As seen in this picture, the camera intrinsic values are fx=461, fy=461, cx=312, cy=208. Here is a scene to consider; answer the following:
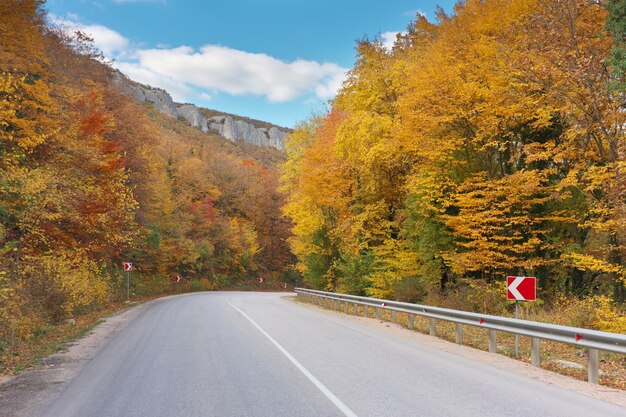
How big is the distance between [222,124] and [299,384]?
170 metres

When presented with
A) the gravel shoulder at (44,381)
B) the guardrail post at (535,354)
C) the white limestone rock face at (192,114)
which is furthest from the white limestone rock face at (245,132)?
the guardrail post at (535,354)

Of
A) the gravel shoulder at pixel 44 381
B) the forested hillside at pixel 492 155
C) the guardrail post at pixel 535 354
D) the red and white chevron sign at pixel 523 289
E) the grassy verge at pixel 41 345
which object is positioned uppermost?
the forested hillside at pixel 492 155

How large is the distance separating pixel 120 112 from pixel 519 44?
22.5 metres

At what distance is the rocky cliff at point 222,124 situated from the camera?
152m

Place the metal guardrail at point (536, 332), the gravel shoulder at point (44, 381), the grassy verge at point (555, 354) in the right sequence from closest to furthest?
the gravel shoulder at point (44, 381) → the metal guardrail at point (536, 332) → the grassy verge at point (555, 354)

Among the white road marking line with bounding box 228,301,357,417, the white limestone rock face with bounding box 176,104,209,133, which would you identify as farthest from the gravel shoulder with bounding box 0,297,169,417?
the white limestone rock face with bounding box 176,104,209,133

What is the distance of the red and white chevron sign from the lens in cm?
998

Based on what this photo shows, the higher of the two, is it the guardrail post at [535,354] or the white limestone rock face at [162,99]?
the white limestone rock face at [162,99]

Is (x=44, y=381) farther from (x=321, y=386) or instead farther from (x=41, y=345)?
(x=41, y=345)

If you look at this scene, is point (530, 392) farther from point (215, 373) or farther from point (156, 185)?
point (156, 185)

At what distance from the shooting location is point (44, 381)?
23.5 ft

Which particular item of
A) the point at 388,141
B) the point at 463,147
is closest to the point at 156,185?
the point at 388,141

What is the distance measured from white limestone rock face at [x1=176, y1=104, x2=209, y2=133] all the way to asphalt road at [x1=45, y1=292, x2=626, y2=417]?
156m

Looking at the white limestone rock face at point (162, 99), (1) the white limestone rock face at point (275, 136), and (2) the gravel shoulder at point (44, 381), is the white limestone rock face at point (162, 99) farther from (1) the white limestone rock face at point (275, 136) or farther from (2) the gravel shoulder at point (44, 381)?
(2) the gravel shoulder at point (44, 381)
